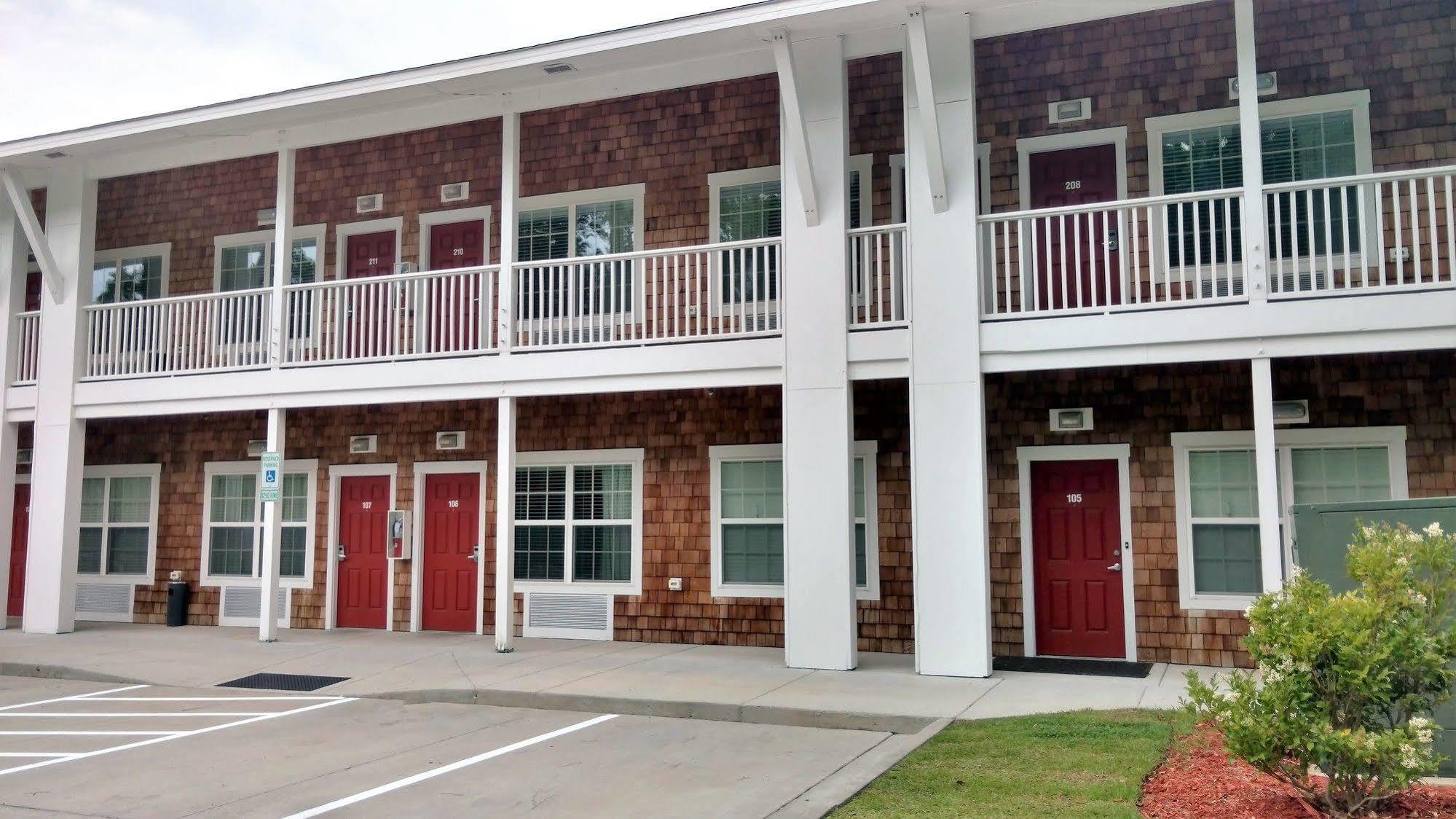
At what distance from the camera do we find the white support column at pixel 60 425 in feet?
46.8

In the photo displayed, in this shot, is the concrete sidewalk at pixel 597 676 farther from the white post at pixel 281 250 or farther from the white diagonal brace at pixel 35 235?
the white diagonal brace at pixel 35 235

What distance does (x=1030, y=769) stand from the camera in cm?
656

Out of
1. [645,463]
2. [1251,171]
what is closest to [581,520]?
[645,463]

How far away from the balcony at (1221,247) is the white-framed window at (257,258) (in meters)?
9.20

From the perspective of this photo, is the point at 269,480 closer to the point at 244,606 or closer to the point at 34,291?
the point at 244,606

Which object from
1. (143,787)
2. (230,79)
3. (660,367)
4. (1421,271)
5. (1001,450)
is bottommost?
(143,787)

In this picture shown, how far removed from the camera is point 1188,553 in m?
11.0

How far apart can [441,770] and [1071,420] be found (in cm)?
724

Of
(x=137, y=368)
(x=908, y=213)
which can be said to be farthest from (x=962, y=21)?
(x=137, y=368)

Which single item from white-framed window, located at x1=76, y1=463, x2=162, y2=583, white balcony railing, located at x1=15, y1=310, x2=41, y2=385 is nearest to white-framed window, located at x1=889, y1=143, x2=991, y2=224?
white-framed window, located at x1=76, y1=463, x2=162, y2=583

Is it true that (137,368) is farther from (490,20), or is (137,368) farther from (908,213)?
(490,20)

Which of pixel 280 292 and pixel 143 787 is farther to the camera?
pixel 280 292

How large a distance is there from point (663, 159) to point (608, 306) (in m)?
1.93

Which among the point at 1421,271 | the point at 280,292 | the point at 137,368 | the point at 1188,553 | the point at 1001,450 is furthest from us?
the point at 137,368
